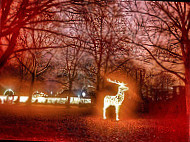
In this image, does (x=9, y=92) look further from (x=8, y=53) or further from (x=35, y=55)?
(x=8, y=53)

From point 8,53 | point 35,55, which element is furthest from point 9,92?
point 8,53

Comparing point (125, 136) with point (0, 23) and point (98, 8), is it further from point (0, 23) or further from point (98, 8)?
point (0, 23)

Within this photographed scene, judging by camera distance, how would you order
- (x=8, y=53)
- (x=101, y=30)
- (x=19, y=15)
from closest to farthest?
1. (x=19, y=15)
2. (x=8, y=53)
3. (x=101, y=30)

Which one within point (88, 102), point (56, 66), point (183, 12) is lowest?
point (88, 102)

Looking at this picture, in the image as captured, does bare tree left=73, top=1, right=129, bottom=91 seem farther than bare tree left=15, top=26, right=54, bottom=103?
No

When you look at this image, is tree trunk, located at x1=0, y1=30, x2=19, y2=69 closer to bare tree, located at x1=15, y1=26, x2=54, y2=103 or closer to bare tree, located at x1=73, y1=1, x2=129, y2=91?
bare tree, located at x1=15, y1=26, x2=54, y2=103

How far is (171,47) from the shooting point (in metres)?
7.02

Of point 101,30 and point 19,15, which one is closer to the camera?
point 19,15

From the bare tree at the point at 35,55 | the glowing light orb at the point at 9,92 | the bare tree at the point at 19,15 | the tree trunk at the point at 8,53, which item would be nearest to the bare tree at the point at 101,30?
the bare tree at the point at 19,15

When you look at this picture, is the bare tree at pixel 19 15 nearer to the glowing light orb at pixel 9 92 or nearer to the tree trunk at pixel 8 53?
the tree trunk at pixel 8 53

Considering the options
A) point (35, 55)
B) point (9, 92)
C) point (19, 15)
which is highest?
point (19, 15)

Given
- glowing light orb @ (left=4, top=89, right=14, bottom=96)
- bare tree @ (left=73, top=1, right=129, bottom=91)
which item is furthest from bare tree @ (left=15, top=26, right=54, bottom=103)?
bare tree @ (left=73, top=1, right=129, bottom=91)

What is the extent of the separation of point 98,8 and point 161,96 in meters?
7.86

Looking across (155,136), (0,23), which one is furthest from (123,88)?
(0,23)
